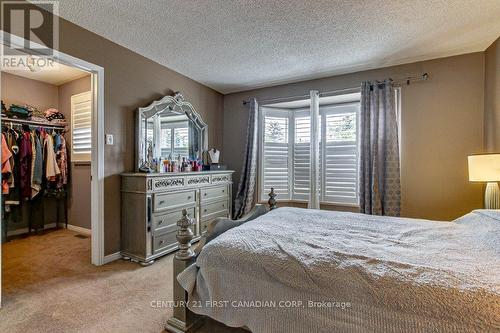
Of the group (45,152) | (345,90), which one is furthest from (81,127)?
(345,90)

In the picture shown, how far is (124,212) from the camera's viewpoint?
2.86m

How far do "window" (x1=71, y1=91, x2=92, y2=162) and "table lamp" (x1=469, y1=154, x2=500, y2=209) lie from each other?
500cm

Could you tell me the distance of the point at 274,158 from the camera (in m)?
4.27

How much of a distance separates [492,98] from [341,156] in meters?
1.81

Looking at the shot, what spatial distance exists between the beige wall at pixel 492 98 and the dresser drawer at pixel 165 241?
3790 millimetres

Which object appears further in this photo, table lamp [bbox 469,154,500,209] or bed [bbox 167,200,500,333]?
table lamp [bbox 469,154,500,209]

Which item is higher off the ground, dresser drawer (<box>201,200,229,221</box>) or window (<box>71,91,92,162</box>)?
window (<box>71,91,92,162</box>)

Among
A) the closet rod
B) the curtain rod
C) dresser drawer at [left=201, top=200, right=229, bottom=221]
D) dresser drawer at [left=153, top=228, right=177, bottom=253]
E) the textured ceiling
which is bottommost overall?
dresser drawer at [left=153, top=228, right=177, bottom=253]

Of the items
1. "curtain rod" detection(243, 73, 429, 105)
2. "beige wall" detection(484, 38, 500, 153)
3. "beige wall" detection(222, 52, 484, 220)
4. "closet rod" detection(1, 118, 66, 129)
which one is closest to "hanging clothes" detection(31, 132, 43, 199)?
"closet rod" detection(1, 118, 66, 129)

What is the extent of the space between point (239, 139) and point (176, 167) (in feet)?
4.79

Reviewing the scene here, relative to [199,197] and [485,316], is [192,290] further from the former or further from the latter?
[199,197]

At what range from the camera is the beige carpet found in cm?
167

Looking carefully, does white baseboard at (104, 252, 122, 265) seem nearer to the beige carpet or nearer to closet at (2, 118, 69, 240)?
the beige carpet

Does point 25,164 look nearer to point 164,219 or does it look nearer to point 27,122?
point 27,122
